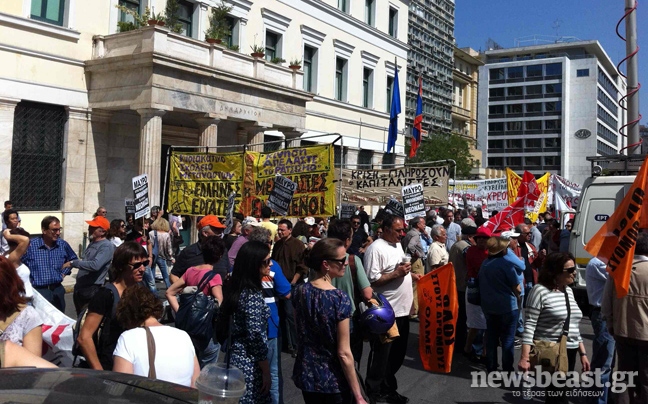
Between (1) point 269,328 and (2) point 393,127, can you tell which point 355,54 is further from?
(1) point 269,328

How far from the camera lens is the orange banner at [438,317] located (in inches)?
258

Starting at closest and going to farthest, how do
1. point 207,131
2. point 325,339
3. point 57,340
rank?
point 325,339 < point 57,340 < point 207,131

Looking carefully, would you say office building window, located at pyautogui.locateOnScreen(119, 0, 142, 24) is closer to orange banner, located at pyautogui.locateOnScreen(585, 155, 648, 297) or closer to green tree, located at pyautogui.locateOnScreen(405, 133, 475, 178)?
orange banner, located at pyautogui.locateOnScreen(585, 155, 648, 297)

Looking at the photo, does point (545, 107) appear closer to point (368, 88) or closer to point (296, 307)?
point (368, 88)

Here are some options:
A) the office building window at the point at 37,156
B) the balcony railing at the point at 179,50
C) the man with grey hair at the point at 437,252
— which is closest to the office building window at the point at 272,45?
the balcony railing at the point at 179,50

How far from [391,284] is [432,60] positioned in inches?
2081

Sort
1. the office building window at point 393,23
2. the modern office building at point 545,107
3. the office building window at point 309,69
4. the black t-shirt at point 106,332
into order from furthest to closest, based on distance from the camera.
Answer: the modern office building at point 545,107, the office building window at point 393,23, the office building window at point 309,69, the black t-shirt at point 106,332

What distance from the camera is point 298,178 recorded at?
11789 millimetres

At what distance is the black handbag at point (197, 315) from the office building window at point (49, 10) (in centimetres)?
1416

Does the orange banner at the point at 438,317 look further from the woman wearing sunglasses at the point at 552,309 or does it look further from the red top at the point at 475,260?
the woman wearing sunglasses at the point at 552,309

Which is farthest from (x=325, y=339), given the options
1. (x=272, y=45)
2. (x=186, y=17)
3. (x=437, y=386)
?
(x=272, y=45)

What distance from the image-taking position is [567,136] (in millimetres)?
92188

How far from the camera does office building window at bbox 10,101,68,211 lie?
15617 millimetres

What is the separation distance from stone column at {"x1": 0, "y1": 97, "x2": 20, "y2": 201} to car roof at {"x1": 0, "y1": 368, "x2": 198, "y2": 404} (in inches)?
562
